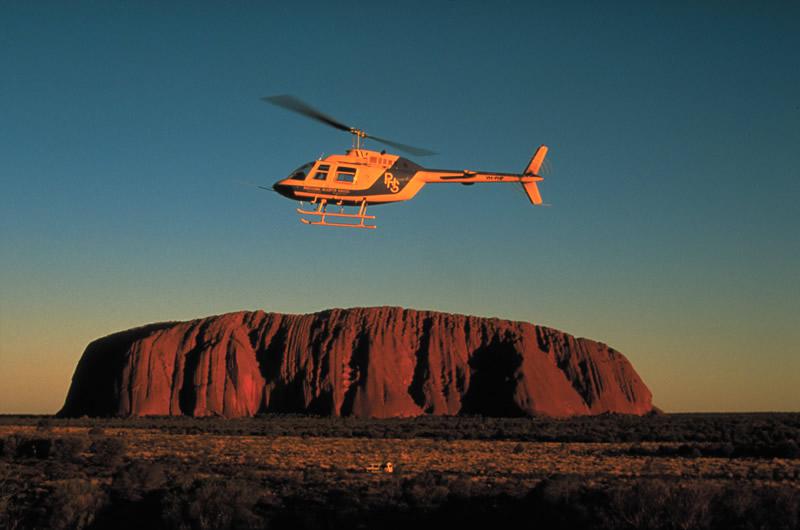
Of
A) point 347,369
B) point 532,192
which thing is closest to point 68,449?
point 532,192

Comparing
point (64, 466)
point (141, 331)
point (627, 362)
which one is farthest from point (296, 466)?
point (627, 362)

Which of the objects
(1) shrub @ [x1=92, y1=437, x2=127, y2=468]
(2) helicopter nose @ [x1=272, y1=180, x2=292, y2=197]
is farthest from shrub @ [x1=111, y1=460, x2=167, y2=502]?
(2) helicopter nose @ [x1=272, y1=180, x2=292, y2=197]

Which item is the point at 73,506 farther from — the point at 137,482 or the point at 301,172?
the point at 301,172

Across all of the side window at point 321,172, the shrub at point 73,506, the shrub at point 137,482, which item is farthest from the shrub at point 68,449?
the side window at point 321,172

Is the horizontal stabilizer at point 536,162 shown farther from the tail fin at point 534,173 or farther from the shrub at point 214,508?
the shrub at point 214,508

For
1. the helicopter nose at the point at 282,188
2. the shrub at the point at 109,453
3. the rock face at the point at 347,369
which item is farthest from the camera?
the rock face at the point at 347,369

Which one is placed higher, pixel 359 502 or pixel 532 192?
pixel 532 192

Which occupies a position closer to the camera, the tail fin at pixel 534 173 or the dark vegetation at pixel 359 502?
the dark vegetation at pixel 359 502
